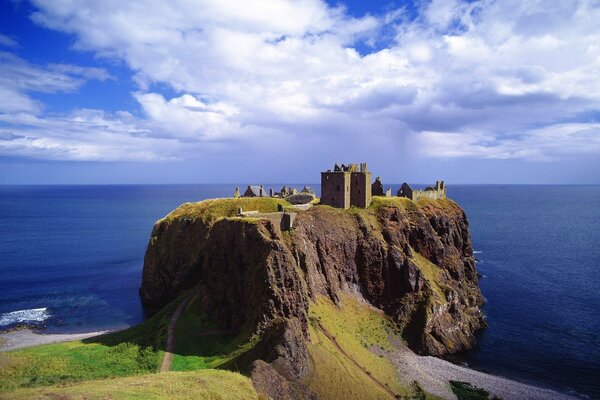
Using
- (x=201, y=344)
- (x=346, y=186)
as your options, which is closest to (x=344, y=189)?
(x=346, y=186)

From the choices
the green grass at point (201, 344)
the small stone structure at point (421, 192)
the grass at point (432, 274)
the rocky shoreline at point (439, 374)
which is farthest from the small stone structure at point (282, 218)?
the small stone structure at point (421, 192)

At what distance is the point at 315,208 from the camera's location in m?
77.6

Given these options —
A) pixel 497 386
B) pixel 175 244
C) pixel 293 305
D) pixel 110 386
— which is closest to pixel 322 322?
pixel 293 305

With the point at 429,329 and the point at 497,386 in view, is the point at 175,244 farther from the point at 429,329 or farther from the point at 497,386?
the point at 497,386

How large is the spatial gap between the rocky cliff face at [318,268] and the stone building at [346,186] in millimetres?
2932

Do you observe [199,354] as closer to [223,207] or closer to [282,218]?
[282,218]

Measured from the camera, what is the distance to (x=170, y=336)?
60.4 meters

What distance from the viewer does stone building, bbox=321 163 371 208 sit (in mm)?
81000

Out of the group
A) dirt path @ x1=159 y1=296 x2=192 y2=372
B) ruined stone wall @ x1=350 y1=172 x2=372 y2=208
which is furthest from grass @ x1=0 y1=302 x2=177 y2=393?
ruined stone wall @ x1=350 y1=172 x2=372 y2=208

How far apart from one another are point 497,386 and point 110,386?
5063cm

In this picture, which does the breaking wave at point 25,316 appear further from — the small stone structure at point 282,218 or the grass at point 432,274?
the grass at point 432,274

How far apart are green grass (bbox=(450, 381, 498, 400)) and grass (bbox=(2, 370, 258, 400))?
31693 millimetres

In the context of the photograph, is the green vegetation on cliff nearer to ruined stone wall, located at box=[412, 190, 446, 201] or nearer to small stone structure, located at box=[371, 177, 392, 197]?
small stone structure, located at box=[371, 177, 392, 197]

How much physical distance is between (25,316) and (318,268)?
6144 centimetres
